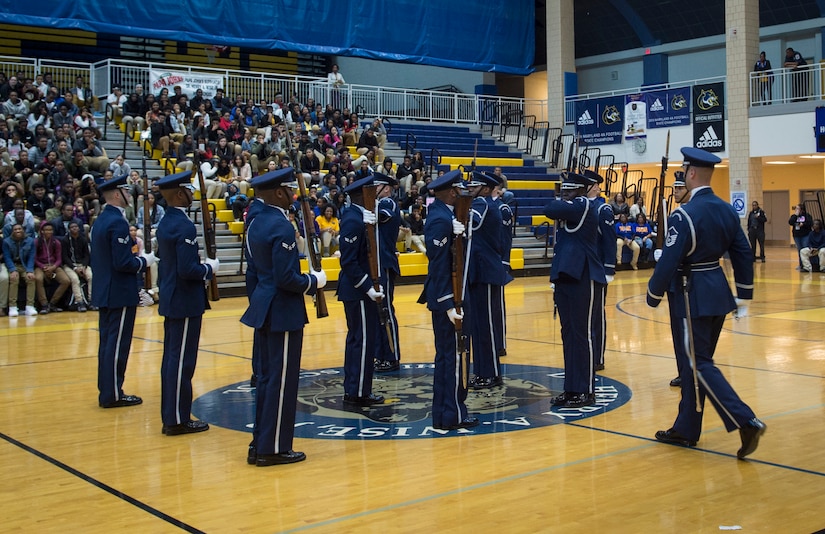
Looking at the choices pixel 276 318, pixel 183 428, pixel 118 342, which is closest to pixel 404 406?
pixel 183 428

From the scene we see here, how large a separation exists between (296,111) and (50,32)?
8603 mm

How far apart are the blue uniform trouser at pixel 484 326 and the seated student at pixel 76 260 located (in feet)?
29.2

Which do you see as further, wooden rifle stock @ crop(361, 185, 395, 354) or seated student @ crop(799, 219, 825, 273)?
seated student @ crop(799, 219, 825, 273)

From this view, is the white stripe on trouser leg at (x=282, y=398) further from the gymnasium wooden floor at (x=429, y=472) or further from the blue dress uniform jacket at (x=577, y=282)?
the blue dress uniform jacket at (x=577, y=282)

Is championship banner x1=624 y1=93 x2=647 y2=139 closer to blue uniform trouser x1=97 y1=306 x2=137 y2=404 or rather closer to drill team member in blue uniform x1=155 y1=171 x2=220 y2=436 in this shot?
blue uniform trouser x1=97 y1=306 x2=137 y2=404

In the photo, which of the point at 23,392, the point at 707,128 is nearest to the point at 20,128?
the point at 23,392

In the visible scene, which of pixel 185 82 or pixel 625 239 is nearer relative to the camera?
pixel 625 239

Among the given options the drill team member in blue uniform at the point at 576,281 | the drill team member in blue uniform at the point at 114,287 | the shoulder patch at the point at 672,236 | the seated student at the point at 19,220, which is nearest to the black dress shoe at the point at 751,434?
the shoulder patch at the point at 672,236

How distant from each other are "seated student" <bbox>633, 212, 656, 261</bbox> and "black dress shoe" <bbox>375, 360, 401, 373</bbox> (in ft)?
47.6

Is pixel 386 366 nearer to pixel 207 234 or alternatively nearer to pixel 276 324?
pixel 207 234

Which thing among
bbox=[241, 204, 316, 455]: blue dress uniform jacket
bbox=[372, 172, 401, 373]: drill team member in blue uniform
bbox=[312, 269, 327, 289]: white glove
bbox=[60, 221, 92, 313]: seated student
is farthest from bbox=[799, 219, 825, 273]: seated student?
bbox=[241, 204, 316, 455]: blue dress uniform jacket

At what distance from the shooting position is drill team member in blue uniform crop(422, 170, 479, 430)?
6.29 m

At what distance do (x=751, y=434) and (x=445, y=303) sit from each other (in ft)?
7.01

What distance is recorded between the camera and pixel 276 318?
5.66 meters
